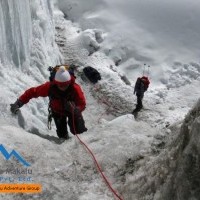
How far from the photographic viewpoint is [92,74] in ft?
46.0

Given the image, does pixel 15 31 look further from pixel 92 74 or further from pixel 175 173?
pixel 175 173

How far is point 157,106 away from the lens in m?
14.0

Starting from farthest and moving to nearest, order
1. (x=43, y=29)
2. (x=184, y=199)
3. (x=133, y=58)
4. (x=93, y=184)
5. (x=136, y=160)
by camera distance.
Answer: (x=133, y=58) < (x=43, y=29) < (x=136, y=160) < (x=93, y=184) < (x=184, y=199)

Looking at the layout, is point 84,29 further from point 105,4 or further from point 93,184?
point 93,184

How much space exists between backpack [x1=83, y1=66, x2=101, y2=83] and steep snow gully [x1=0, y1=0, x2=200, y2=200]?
57 centimetres

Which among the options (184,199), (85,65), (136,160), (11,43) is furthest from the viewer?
(85,65)

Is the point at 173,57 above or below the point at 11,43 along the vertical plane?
below

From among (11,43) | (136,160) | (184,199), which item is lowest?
(11,43)

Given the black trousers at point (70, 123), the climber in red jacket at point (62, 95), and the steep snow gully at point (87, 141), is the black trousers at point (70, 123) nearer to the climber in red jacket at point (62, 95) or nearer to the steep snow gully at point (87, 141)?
the climber in red jacket at point (62, 95)

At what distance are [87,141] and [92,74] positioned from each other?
349 inches

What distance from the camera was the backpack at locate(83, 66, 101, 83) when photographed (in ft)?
45.9

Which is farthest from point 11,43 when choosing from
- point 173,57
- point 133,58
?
point 173,57

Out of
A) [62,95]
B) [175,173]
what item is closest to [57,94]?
[62,95]

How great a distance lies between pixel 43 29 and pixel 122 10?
767 cm
